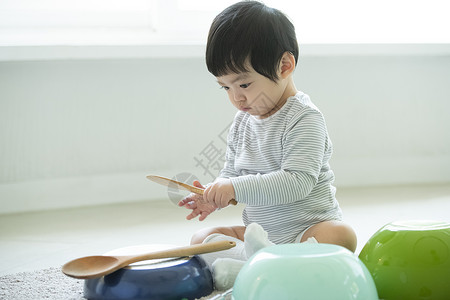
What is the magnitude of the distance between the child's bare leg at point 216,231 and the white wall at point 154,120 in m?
0.81

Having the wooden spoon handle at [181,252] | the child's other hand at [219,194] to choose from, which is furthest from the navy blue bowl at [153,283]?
the child's other hand at [219,194]

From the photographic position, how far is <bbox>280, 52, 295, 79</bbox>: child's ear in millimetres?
1086

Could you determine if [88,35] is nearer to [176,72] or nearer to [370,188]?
[176,72]

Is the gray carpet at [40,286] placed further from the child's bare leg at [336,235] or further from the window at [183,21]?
the window at [183,21]

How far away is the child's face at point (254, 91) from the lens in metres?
1.07

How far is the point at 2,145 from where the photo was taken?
182 cm

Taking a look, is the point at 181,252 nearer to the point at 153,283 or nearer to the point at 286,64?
the point at 153,283

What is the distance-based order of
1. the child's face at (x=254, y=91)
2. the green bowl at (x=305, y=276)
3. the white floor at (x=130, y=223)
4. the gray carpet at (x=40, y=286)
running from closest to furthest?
the green bowl at (x=305, y=276), the gray carpet at (x=40, y=286), the child's face at (x=254, y=91), the white floor at (x=130, y=223)

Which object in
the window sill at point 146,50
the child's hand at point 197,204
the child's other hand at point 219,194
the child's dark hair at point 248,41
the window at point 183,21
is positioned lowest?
the child's hand at point 197,204

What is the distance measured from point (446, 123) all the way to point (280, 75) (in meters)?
1.30

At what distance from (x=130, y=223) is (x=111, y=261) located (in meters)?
0.72

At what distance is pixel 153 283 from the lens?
0.85 metres

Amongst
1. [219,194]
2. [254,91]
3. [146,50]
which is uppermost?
[146,50]

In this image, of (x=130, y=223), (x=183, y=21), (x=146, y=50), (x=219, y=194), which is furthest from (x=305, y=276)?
(x=183, y=21)
